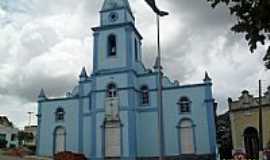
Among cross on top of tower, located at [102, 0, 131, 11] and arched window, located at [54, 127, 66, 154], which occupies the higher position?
cross on top of tower, located at [102, 0, 131, 11]

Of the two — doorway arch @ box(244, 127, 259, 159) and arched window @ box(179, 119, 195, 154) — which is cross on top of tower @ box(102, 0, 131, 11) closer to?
arched window @ box(179, 119, 195, 154)

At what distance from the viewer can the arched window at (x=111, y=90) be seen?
39.1 m

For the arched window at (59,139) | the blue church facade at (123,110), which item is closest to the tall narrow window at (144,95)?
the blue church facade at (123,110)

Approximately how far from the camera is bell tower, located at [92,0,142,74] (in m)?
39.8

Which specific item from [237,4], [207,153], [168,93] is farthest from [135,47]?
[237,4]

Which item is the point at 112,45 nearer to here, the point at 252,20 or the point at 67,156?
the point at 67,156

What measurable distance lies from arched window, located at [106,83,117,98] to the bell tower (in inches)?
63.5

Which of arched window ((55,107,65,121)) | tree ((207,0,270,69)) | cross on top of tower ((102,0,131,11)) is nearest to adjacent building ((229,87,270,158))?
cross on top of tower ((102,0,131,11))

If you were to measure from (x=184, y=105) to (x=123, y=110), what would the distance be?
5568 millimetres

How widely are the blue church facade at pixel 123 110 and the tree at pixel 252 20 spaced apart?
95.2 ft

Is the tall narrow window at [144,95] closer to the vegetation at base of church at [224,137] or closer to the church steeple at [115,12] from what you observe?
the church steeple at [115,12]

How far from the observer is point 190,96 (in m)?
38.7

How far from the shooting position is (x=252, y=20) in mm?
8766

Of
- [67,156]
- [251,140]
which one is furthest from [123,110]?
[251,140]
